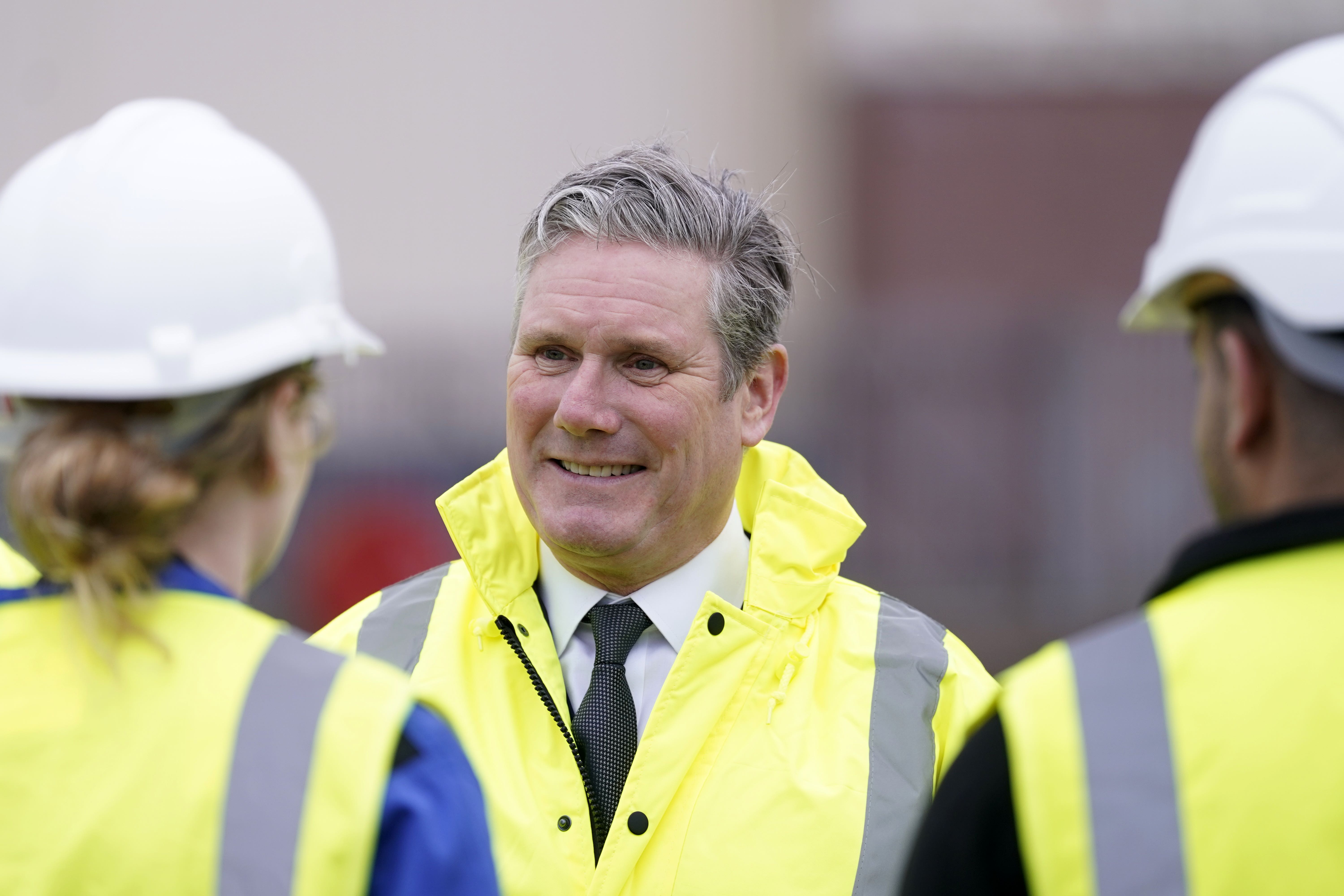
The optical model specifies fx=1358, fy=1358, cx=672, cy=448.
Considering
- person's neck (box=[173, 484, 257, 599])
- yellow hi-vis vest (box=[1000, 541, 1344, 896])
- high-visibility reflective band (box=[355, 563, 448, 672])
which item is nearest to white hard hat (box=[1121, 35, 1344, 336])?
yellow hi-vis vest (box=[1000, 541, 1344, 896])

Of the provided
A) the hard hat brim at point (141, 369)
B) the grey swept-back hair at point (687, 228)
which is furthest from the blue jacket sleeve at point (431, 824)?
the grey swept-back hair at point (687, 228)

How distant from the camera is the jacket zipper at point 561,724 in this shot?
2.37 metres

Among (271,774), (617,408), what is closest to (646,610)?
(617,408)

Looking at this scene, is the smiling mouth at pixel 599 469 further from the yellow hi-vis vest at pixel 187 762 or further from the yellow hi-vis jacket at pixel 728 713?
the yellow hi-vis vest at pixel 187 762

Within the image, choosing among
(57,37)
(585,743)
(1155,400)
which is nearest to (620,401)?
(585,743)

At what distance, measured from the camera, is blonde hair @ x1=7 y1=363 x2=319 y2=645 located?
1.54m

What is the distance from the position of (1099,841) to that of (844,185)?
39.2 feet

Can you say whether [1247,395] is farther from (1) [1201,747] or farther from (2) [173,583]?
(2) [173,583]

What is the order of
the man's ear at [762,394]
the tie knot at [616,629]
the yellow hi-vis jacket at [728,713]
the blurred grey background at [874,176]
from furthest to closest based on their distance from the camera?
the blurred grey background at [874,176], the man's ear at [762,394], the tie knot at [616,629], the yellow hi-vis jacket at [728,713]

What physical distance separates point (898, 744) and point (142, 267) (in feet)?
5.04

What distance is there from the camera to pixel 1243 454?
1589 mm

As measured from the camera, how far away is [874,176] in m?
12.7

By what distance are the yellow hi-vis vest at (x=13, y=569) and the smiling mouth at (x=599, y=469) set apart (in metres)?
0.99

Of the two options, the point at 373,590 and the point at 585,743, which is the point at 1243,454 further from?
the point at 373,590
